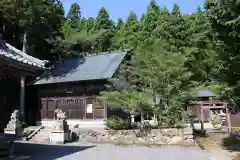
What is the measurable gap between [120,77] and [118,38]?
21.4 m

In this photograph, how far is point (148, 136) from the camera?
1478cm

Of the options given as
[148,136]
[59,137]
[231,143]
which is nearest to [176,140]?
[148,136]

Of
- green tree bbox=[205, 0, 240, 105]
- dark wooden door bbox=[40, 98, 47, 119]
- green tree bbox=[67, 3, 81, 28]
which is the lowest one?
dark wooden door bbox=[40, 98, 47, 119]

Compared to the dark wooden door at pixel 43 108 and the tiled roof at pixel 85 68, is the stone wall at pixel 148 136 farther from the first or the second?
the dark wooden door at pixel 43 108

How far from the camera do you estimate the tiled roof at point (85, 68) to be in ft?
72.7

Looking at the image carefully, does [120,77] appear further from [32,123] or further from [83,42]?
[83,42]

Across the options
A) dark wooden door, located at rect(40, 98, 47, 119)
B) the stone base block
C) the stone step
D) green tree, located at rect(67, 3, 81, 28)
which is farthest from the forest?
the stone step

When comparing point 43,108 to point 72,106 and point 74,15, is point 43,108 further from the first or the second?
point 74,15

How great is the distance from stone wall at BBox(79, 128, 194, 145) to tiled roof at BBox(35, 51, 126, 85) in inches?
232

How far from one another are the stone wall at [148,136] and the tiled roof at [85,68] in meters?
5.89

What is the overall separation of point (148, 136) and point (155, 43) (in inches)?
227

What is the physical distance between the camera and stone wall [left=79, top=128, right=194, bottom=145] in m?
13.8

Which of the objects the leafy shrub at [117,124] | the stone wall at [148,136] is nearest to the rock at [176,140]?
the stone wall at [148,136]

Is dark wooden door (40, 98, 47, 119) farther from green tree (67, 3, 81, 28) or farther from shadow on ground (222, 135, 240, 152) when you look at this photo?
green tree (67, 3, 81, 28)
